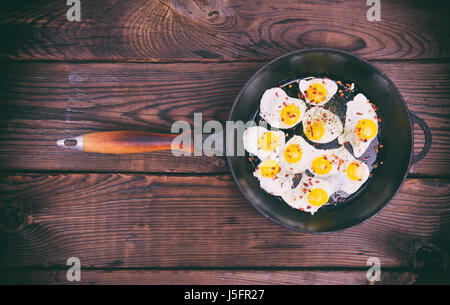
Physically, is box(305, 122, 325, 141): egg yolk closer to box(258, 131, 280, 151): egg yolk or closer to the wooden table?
box(258, 131, 280, 151): egg yolk

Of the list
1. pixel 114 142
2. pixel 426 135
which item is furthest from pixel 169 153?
pixel 426 135

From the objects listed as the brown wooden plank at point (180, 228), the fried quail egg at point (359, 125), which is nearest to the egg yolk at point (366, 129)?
the fried quail egg at point (359, 125)

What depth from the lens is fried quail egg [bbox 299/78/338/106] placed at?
1061 mm

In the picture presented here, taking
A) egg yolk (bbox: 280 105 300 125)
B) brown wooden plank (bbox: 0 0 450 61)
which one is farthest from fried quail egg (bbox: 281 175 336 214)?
brown wooden plank (bbox: 0 0 450 61)

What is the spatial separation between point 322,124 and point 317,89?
131mm

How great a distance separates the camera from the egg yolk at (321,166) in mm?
1055

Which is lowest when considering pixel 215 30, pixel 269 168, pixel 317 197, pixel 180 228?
pixel 180 228

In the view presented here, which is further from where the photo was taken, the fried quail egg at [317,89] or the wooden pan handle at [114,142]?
the fried quail egg at [317,89]

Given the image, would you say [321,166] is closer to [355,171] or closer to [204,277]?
[355,171]

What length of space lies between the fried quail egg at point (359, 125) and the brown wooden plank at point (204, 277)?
1.56 feet

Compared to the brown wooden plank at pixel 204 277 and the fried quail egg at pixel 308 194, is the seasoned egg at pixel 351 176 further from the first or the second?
the brown wooden plank at pixel 204 277

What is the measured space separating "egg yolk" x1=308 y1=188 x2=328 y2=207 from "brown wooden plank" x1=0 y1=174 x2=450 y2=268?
0.45ft

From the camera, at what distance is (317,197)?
1038 millimetres
